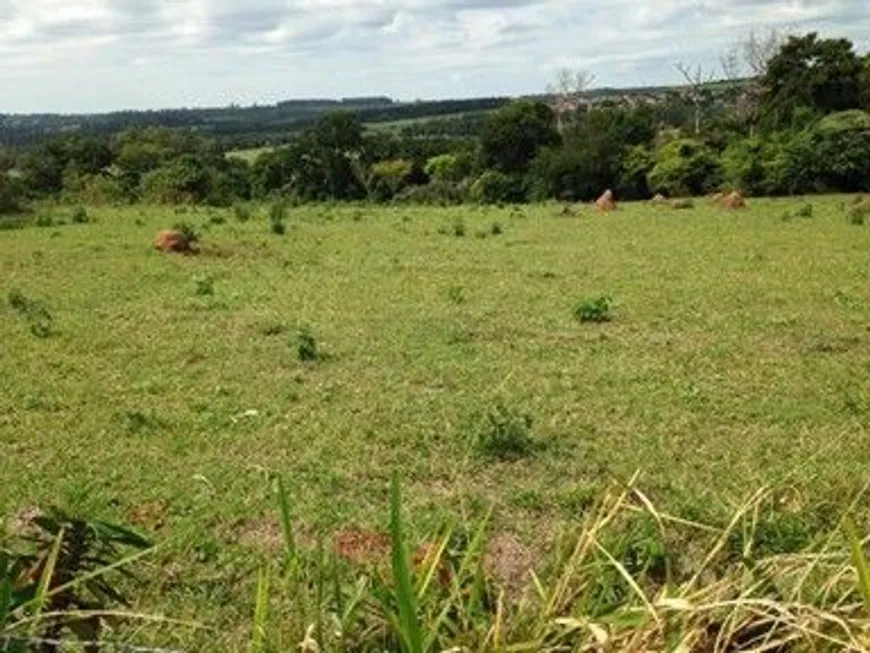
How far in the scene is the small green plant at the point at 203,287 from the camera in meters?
12.4

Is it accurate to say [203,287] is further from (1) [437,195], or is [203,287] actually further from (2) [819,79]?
(2) [819,79]

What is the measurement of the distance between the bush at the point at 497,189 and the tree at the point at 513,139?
3.22 meters

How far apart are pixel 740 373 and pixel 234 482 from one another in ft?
14.7

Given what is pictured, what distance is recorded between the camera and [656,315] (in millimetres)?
11234

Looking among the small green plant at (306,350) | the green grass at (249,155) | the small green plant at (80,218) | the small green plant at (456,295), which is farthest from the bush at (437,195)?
the small green plant at (306,350)

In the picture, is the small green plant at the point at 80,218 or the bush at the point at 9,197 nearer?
the small green plant at the point at 80,218

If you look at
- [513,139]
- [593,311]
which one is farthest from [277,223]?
[513,139]


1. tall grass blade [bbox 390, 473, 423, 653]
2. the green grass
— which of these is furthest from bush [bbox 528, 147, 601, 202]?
tall grass blade [bbox 390, 473, 423, 653]

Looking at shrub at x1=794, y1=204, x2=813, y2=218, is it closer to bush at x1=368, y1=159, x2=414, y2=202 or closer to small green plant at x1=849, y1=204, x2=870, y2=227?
small green plant at x1=849, y1=204, x2=870, y2=227

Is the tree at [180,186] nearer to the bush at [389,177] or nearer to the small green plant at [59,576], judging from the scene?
the bush at [389,177]

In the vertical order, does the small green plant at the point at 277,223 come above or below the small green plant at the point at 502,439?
below

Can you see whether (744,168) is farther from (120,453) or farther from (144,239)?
(120,453)

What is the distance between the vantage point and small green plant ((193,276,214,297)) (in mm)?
12430

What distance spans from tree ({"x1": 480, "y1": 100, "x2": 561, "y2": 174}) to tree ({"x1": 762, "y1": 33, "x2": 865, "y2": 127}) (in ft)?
28.3
